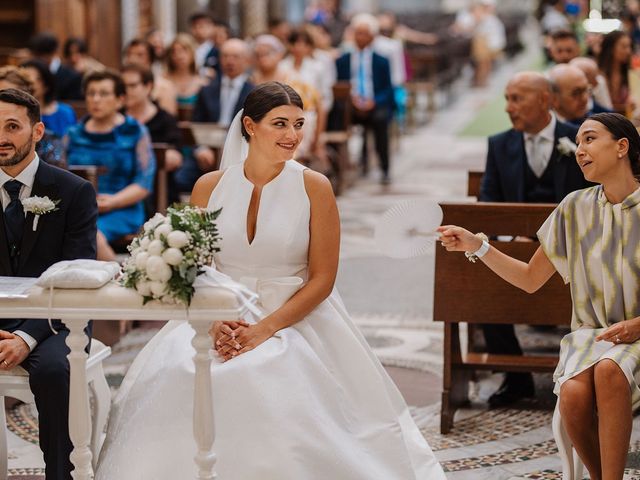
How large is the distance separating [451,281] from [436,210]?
3.37ft

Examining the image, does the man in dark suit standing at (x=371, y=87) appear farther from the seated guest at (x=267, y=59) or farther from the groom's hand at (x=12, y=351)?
the groom's hand at (x=12, y=351)

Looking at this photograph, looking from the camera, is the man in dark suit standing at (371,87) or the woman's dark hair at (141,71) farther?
the man in dark suit standing at (371,87)

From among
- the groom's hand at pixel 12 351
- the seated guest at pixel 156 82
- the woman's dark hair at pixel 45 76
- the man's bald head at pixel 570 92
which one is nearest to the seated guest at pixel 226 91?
the seated guest at pixel 156 82

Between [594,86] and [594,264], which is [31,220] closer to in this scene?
[594,264]

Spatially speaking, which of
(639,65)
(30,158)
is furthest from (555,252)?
(639,65)

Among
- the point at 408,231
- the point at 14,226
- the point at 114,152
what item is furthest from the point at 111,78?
the point at 408,231

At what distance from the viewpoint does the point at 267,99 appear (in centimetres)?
410

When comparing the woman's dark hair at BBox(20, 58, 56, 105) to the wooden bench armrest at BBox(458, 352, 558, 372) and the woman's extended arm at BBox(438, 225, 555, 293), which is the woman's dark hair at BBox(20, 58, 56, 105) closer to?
the wooden bench armrest at BBox(458, 352, 558, 372)

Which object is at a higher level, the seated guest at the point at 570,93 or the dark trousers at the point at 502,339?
the seated guest at the point at 570,93

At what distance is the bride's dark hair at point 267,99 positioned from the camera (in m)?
4.09

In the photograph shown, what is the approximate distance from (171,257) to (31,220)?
104 centimetres

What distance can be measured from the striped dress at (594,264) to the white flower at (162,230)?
1.42m

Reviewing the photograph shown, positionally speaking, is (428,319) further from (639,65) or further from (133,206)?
(639,65)

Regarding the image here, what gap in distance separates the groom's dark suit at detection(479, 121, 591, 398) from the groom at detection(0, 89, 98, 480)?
224 centimetres
